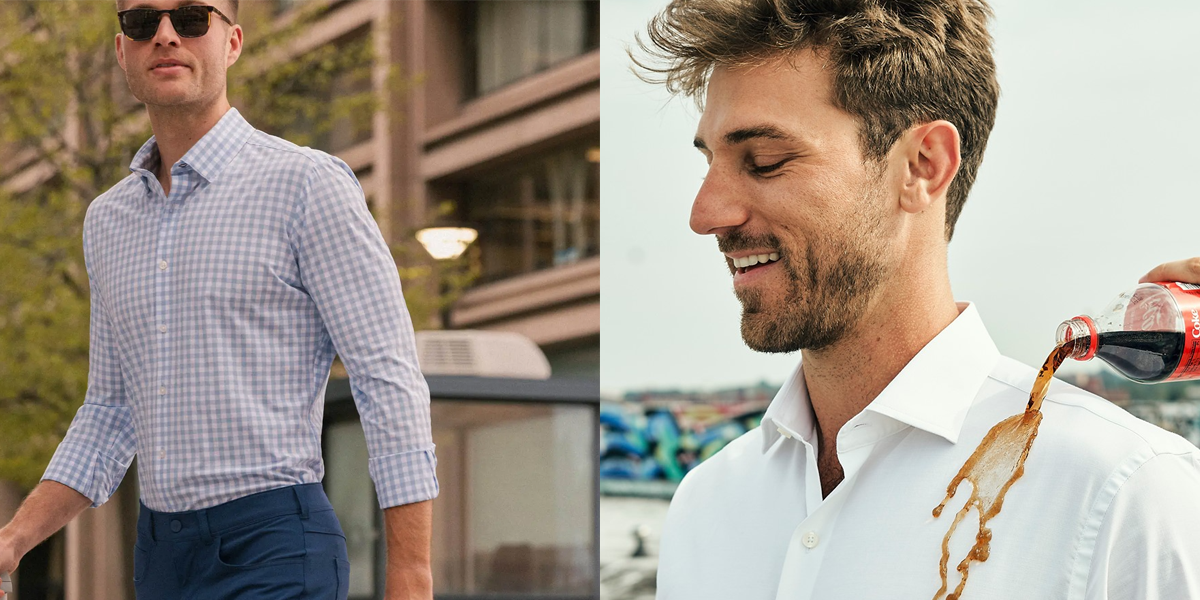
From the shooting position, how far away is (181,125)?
82.9 inches

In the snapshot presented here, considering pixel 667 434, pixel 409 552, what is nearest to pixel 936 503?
pixel 409 552

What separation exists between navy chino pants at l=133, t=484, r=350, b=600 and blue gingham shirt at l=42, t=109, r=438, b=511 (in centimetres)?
3

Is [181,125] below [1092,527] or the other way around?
the other way around

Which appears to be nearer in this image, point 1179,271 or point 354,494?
point 1179,271

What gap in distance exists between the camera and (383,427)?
202cm

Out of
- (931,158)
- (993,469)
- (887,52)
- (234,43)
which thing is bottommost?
(993,469)

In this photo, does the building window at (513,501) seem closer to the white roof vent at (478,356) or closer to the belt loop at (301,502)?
the white roof vent at (478,356)

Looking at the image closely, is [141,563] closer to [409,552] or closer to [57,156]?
[409,552]

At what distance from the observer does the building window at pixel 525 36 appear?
14.2m

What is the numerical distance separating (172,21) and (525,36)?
1269 cm

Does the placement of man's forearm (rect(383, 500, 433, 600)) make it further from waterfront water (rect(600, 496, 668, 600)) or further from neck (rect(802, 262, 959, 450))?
waterfront water (rect(600, 496, 668, 600))

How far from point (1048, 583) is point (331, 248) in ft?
3.85

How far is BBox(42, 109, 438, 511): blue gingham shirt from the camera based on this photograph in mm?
2002

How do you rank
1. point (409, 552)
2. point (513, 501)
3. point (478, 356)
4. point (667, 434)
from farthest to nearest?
point (667, 434) < point (478, 356) < point (513, 501) < point (409, 552)
